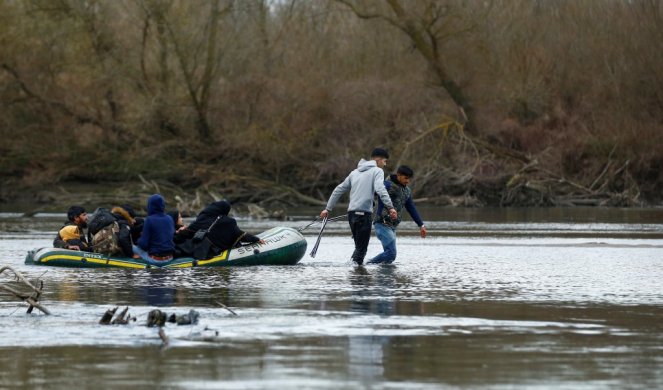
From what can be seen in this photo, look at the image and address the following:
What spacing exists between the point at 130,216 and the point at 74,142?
30437 mm

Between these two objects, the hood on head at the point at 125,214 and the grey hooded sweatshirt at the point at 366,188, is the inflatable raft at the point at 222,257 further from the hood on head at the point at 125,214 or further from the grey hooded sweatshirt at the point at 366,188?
the grey hooded sweatshirt at the point at 366,188

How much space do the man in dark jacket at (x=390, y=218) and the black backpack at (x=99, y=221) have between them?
4072 mm

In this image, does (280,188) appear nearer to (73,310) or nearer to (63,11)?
(63,11)

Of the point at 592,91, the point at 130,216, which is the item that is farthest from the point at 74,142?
the point at 130,216

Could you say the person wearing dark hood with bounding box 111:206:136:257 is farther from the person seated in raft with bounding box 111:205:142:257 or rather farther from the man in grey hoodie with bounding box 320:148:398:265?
the man in grey hoodie with bounding box 320:148:398:265

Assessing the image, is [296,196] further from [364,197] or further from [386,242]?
[364,197]

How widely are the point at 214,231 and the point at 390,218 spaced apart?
2.70m

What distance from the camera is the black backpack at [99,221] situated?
20.3 meters

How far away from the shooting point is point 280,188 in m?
47.8

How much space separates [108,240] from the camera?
66.7ft

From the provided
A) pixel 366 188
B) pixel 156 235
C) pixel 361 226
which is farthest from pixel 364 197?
pixel 156 235

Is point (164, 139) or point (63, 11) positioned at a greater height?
point (63, 11)

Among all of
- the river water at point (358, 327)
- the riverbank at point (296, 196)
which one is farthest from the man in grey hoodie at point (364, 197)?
the riverbank at point (296, 196)

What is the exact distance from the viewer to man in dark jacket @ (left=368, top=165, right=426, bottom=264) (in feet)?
67.2
